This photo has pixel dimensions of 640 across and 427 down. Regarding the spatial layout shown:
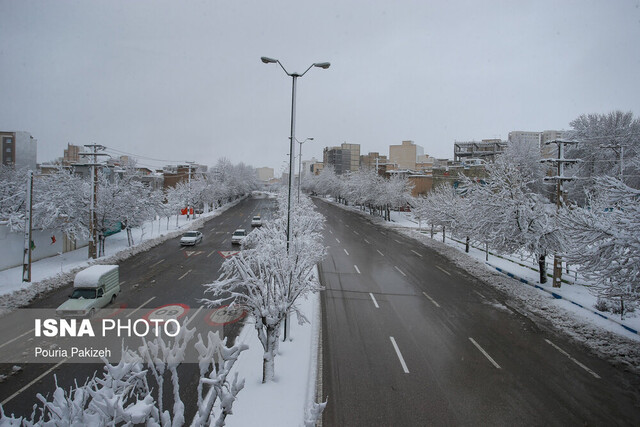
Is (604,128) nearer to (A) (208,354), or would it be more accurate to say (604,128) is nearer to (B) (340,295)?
(B) (340,295)

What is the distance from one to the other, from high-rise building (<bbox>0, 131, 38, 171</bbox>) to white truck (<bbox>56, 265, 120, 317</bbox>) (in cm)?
9476

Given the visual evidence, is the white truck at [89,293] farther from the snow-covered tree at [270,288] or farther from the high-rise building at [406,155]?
the high-rise building at [406,155]

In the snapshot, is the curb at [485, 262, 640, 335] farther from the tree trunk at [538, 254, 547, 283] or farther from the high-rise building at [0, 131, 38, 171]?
the high-rise building at [0, 131, 38, 171]

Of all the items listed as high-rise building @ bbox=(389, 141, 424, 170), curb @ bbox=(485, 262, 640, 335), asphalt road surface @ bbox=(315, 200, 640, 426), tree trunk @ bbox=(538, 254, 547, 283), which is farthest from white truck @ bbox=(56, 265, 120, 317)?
high-rise building @ bbox=(389, 141, 424, 170)

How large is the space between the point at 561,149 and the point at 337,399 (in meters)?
18.2

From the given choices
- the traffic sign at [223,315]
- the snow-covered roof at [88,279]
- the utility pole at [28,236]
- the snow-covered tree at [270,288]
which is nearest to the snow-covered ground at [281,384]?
the snow-covered tree at [270,288]

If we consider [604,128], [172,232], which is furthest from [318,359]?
[604,128]

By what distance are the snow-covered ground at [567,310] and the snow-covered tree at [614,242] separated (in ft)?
8.41

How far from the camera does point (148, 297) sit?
16.8 m

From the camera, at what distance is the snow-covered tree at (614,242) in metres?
10.0

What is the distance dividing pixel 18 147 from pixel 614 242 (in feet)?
377

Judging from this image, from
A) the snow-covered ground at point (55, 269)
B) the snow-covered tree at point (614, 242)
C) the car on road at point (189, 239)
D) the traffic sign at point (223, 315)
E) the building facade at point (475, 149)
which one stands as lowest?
the traffic sign at point (223, 315)

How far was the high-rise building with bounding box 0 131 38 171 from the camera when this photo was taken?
281ft

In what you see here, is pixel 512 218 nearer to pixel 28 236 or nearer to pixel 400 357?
pixel 400 357
